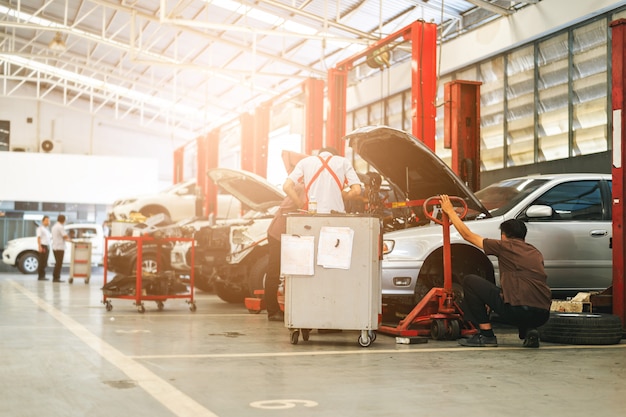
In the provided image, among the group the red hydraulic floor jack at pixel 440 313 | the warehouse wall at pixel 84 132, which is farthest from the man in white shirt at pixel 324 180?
the warehouse wall at pixel 84 132

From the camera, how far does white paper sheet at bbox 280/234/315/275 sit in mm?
Result: 6172

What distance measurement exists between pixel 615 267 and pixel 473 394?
340 centimetres

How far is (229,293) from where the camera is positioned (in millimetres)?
11336

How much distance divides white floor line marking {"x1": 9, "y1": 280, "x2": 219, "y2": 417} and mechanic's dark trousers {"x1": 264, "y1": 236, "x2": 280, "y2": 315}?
187cm

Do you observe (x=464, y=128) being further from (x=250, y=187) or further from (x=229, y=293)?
(x=229, y=293)

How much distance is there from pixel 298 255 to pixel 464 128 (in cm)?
494

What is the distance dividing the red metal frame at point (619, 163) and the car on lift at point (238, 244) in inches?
172

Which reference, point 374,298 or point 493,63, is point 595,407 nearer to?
point 374,298

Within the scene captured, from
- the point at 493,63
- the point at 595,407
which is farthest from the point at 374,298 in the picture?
the point at 493,63

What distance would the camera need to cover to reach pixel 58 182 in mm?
30438

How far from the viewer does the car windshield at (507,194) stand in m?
7.93

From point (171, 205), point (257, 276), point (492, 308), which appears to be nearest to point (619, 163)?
point (492, 308)

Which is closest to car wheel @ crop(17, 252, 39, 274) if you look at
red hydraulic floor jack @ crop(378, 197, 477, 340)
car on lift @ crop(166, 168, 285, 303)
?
car on lift @ crop(166, 168, 285, 303)

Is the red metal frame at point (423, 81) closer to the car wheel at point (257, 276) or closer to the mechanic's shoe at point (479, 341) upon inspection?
the car wheel at point (257, 276)
